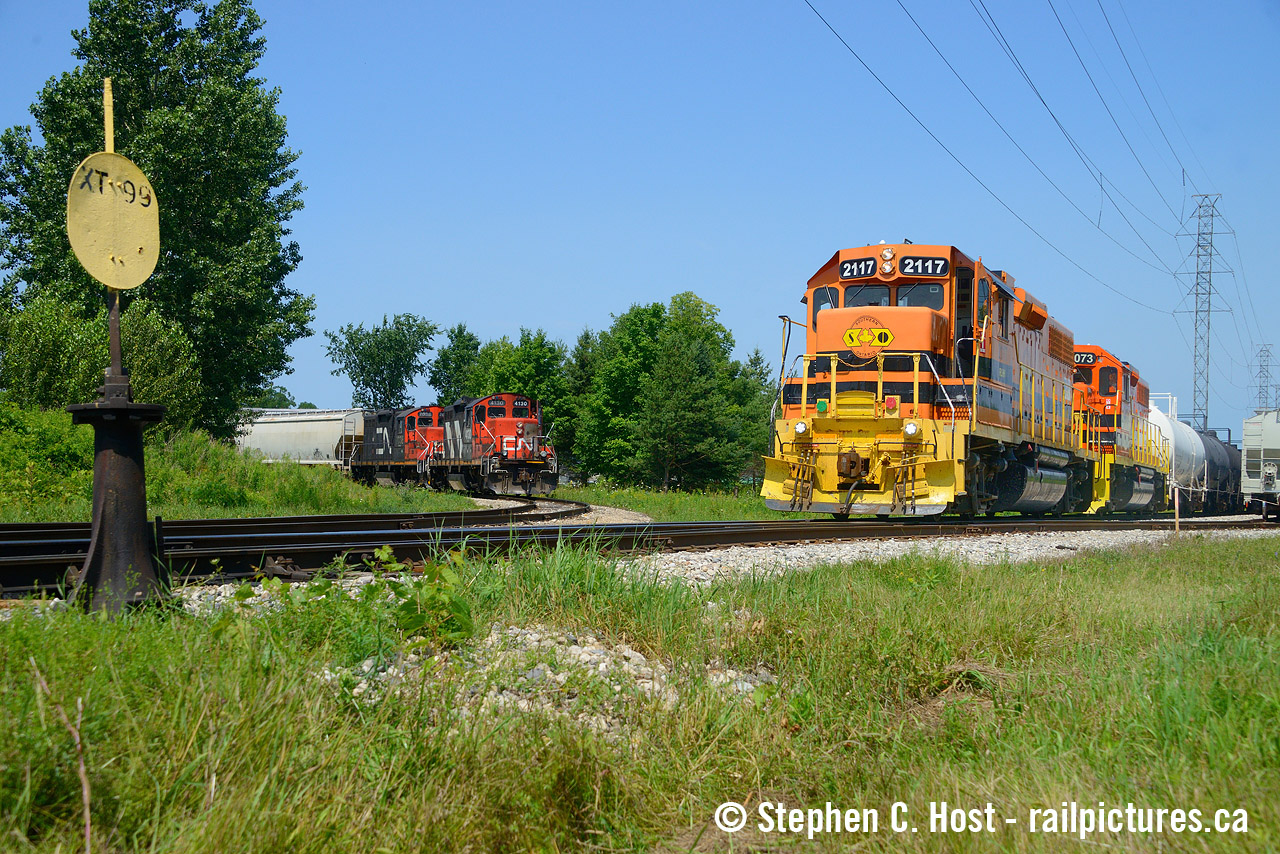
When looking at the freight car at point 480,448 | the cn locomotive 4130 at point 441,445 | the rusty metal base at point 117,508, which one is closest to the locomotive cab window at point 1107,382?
the freight car at point 480,448

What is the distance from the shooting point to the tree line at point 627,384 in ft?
156

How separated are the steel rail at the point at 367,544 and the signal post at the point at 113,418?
420mm

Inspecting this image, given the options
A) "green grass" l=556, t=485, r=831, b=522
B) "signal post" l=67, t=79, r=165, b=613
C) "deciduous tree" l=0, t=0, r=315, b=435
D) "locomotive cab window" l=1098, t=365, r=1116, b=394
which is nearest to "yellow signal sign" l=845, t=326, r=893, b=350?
"green grass" l=556, t=485, r=831, b=522

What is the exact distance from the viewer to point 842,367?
45.2 feet

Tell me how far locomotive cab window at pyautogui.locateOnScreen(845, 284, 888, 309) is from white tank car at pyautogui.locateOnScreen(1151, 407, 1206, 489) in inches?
675

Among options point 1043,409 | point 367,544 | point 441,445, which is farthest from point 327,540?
point 441,445

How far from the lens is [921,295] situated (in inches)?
553

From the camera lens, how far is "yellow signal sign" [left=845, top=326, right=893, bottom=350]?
13.4m

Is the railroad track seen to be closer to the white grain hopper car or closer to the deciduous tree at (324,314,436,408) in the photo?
the white grain hopper car

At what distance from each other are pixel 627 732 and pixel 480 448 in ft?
88.0

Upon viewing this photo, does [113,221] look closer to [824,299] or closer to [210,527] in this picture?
[210,527]

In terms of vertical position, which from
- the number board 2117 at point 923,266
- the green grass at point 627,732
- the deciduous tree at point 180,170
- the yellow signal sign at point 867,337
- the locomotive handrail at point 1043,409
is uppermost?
the deciduous tree at point 180,170

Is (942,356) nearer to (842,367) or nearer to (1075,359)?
(842,367)

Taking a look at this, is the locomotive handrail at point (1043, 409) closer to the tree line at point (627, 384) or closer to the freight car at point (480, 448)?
the freight car at point (480, 448)
